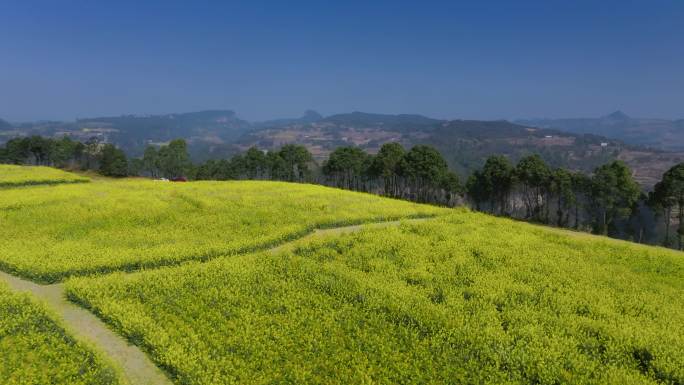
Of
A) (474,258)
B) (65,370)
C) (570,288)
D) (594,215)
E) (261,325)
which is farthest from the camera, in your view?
(594,215)

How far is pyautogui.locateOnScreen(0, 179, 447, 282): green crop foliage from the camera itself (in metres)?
25.3

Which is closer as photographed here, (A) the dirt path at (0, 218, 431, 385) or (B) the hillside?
(A) the dirt path at (0, 218, 431, 385)

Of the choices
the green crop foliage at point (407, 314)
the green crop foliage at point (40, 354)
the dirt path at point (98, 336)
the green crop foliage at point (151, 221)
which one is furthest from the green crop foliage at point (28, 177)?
the green crop foliage at point (40, 354)

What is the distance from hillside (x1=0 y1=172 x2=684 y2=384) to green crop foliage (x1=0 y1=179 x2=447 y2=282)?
0.19 meters

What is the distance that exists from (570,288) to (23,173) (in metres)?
64.8

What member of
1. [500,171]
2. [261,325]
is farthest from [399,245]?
[500,171]

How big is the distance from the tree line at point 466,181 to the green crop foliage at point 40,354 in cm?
6516

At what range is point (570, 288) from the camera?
22.5 meters

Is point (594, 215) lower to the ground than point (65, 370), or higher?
lower

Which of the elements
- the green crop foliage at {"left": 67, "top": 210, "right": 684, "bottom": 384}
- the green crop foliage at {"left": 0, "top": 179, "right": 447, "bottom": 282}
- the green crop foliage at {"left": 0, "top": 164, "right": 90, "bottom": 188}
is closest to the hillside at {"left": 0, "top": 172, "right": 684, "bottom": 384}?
the green crop foliage at {"left": 67, "top": 210, "right": 684, "bottom": 384}

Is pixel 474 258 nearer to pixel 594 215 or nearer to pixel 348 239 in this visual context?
pixel 348 239

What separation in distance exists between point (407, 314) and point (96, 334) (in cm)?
1313

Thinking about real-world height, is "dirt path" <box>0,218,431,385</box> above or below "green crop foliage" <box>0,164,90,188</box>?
below

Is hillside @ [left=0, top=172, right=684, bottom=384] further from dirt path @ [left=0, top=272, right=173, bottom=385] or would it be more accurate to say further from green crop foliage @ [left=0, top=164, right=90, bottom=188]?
green crop foliage @ [left=0, top=164, right=90, bottom=188]
